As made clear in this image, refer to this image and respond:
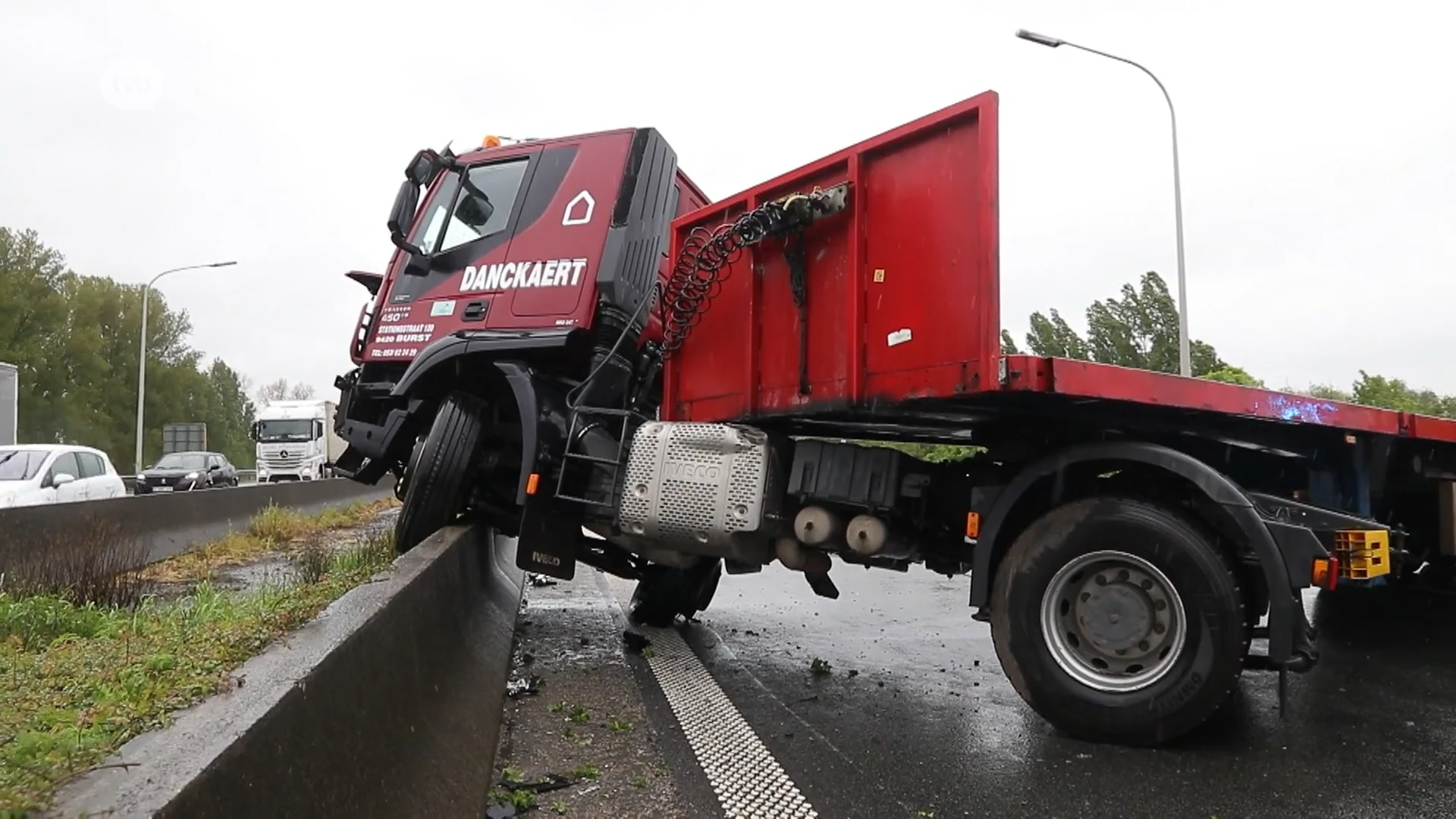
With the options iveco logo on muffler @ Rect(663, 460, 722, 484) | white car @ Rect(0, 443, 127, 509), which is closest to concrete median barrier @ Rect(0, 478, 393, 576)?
white car @ Rect(0, 443, 127, 509)

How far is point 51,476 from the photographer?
12.1 meters

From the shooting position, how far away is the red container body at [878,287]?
3729 mm

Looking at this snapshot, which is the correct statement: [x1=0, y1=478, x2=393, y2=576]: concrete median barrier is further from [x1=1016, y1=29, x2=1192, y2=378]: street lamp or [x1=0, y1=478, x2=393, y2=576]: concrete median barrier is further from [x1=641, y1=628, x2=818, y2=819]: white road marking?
[x1=1016, y1=29, x2=1192, y2=378]: street lamp

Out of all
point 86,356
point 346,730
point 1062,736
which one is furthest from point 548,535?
point 86,356

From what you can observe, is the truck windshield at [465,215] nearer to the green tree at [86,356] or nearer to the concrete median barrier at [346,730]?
the concrete median barrier at [346,730]

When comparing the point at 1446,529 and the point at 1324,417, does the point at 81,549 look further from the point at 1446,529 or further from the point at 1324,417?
the point at 1446,529

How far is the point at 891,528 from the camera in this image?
14.8ft

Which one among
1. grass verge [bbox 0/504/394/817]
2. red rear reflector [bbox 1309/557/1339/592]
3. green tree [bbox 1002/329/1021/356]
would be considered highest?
green tree [bbox 1002/329/1021/356]

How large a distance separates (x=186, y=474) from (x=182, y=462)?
6.62 feet

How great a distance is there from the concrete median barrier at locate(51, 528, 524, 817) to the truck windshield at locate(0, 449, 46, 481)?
34.1ft

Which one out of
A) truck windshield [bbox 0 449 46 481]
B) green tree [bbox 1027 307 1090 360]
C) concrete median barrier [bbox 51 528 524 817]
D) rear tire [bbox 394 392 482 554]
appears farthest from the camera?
truck windshield [bbox 0 449 46 481]

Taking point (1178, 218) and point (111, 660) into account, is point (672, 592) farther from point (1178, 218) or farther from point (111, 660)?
point (1178, 218)

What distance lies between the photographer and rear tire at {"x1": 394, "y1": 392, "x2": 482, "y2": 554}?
19.2 ft

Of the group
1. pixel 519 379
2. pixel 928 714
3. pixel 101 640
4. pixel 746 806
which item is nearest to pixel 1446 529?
pixel 928 714
